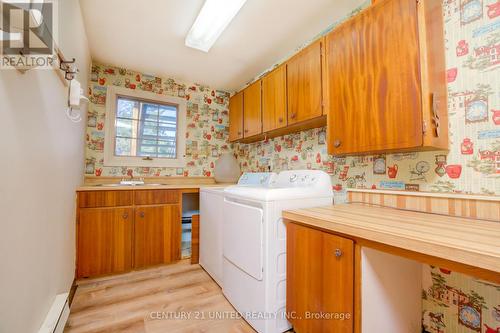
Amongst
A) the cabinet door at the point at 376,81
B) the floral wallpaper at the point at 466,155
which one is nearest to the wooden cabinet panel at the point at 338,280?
the cabinet door at the point at 376,81

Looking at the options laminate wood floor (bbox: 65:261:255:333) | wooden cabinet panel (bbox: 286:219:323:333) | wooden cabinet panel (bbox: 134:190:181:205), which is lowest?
laminate wood floor (bbox: 65:261:255:333)

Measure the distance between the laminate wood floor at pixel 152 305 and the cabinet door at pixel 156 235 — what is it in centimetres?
16

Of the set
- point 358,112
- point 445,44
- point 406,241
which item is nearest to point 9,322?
point 406,241

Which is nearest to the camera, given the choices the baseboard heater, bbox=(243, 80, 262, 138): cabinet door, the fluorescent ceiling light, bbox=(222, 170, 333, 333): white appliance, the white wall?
the white wall

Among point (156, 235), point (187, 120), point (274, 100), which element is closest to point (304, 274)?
point (274, 100)

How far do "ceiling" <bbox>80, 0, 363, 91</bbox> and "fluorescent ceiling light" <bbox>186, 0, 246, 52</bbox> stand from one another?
67 millimetres

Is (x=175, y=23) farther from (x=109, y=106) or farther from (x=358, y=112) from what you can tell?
(x=358, y=112)

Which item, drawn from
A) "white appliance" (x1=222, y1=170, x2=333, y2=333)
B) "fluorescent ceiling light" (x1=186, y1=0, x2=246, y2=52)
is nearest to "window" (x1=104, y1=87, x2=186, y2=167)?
"fluorescent ceiling light" (x1=186, y1=0, x2=246, y2=52)

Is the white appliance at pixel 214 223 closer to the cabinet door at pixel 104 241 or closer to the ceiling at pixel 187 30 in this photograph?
the cabinet door at pixel 104 241

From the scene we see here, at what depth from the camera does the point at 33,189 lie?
3.23 feet

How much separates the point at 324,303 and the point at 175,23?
2372mm

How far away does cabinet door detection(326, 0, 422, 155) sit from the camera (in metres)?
1.12

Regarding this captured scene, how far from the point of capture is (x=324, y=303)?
1081mm

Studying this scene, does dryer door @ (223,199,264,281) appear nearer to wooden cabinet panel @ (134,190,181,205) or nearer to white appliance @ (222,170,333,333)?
white appliance @ (222,170,333,333)
